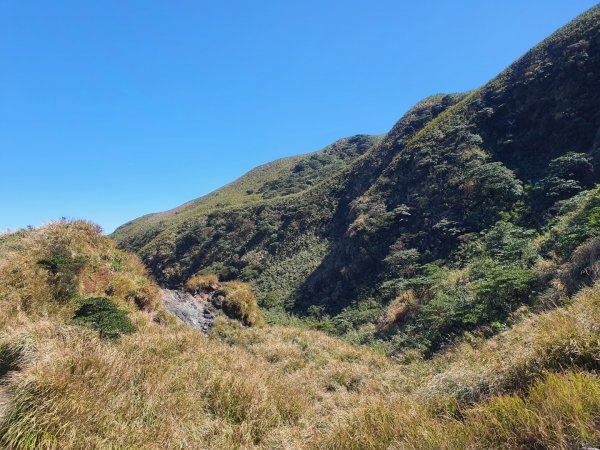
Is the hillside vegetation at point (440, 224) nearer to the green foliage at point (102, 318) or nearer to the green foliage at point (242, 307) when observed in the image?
the green foliage at point (242, 307)

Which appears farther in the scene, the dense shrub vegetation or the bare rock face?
the bare rock face

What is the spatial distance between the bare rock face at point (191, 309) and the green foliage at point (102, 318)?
4796mm

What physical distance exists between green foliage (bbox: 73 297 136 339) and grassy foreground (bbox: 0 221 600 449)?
110mm

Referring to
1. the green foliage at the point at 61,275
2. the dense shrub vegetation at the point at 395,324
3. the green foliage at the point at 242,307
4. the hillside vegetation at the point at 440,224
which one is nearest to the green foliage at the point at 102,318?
the dense shrub vegetation at the point at 395,324


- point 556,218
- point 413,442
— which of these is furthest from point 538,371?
point 556,218

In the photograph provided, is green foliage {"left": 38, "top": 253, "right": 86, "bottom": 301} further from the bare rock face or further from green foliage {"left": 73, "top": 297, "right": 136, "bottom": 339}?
the bare rock face

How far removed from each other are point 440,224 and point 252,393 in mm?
19197

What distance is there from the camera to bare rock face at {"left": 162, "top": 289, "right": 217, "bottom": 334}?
13.0 metres

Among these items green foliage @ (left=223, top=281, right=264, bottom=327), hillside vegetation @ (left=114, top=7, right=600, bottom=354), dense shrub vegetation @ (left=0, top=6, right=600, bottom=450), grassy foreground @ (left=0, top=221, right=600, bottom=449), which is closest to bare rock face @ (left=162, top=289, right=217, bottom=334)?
dense shrub vegetation @ (left=0, top=6, right=600, bottom=450)

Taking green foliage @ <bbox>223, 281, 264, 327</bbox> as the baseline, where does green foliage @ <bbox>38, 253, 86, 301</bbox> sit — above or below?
above

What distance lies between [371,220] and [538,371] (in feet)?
79.2

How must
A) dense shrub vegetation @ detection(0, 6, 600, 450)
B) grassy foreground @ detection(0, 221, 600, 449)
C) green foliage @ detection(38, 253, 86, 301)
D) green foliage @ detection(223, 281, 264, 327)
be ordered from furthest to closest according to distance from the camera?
green foliage @ detection(223, 281, 264, 327) → green foliage @ detection(38, 253, 86, 301) → dense shrub vegetation @ detection(0, 6, 600, 450) → grassy foreground @ detection(0, 221, 600, 449)

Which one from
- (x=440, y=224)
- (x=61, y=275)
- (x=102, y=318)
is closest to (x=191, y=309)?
(x=61, y=275)

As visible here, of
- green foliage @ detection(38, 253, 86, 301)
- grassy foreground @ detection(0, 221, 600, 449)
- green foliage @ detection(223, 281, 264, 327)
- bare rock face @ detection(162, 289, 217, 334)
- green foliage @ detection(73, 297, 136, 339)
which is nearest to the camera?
grassy foreground @ detection(0, 221, 600, 449)
